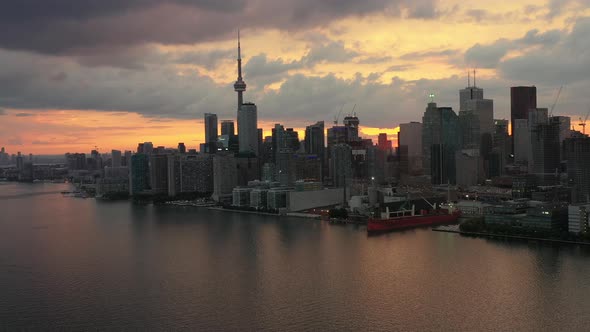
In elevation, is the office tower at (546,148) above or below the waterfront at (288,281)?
above

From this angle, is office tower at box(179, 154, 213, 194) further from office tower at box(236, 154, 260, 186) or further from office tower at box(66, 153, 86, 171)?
office tower at box(66, 153, 86, 171)

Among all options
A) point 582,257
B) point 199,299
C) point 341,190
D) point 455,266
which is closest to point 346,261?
point 455,266

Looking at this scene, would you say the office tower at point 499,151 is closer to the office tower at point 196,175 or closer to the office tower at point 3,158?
the office tower at point 196,175

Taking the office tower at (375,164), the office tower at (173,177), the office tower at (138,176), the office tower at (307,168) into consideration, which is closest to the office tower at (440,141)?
the office tower at (375,164)

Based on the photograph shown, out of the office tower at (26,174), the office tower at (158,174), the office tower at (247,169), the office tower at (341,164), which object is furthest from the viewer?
the office tower at (26,174)

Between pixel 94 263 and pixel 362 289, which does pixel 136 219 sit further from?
pixel 362 289

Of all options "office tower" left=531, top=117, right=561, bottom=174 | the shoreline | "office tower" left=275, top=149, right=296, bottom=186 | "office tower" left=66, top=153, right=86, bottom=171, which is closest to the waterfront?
the shoreline
